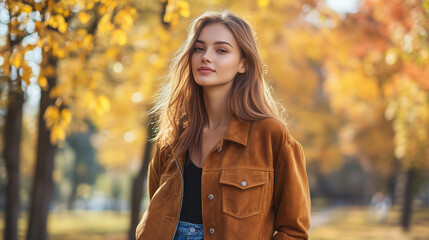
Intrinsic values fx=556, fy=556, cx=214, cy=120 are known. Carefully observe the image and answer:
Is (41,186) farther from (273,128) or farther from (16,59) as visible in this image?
(273,128)

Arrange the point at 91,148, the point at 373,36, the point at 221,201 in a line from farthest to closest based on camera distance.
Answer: the point at 91,148
the point at 373,36
the point at 221,201

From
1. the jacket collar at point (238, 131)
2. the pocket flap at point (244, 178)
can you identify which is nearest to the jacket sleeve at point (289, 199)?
the pocket flap at point (244, 178)

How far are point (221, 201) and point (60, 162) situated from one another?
4852 cm

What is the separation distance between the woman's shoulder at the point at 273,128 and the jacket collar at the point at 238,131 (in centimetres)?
5

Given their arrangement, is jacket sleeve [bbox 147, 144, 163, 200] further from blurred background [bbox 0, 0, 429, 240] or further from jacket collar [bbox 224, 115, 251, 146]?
blurred background [bbox 0, 0, 429, 240]

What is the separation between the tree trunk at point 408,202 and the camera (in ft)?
74.3

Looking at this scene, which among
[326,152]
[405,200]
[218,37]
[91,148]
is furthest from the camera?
[91,148]

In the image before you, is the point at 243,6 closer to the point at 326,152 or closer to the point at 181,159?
the point at 181,159

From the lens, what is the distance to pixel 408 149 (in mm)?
18000

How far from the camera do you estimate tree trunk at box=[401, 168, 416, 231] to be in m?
22.7

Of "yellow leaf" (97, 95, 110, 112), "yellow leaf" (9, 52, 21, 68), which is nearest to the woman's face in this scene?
"yellow leaf" (9, 52, 21, 68)

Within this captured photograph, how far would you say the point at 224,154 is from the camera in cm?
300

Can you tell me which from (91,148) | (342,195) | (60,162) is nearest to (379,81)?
(91,148)

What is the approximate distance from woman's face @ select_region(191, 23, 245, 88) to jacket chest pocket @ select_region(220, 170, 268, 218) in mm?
563
